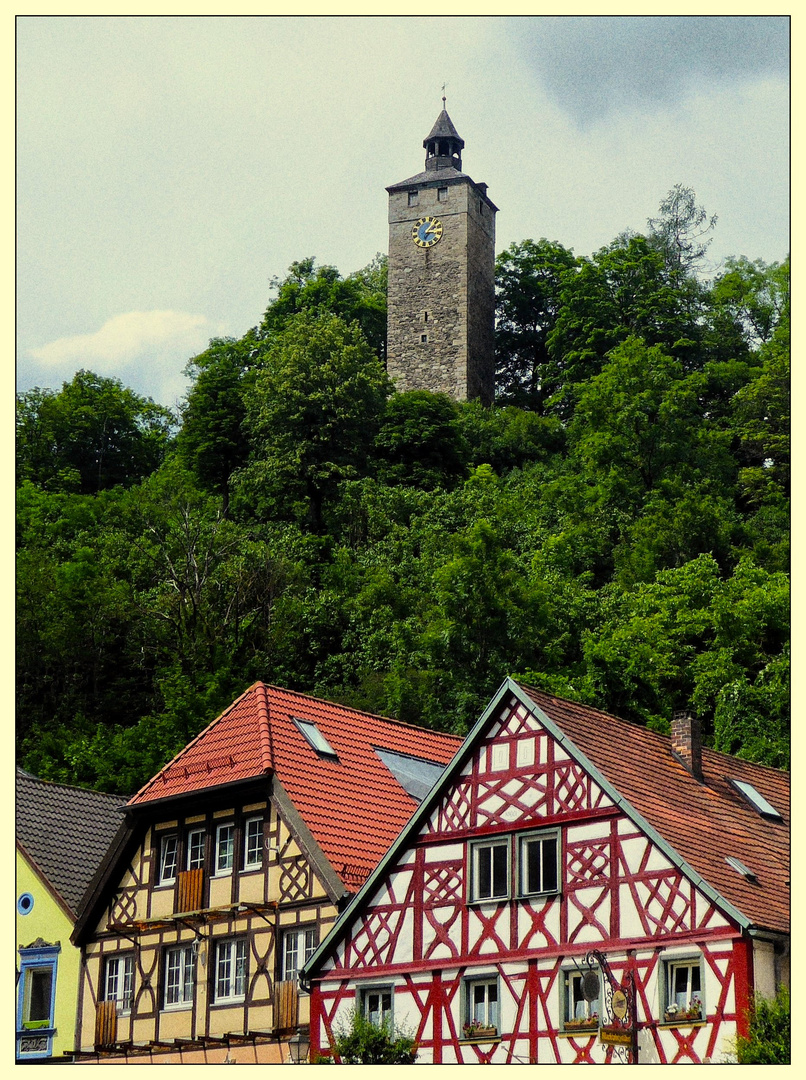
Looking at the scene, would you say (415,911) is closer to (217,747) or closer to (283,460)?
(217,747)

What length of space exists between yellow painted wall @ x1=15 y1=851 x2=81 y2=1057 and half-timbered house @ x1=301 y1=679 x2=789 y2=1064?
5210 millimetres

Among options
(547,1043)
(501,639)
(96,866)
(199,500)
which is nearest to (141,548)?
(199,500)

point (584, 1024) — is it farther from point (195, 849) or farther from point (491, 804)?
point (195, 849)

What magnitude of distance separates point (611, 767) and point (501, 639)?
62.4 feet

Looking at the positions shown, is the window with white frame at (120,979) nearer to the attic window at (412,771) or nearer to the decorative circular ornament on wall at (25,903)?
the decorative circular ornament on wall at (25,903)

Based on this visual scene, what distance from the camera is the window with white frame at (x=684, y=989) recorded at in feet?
63.0

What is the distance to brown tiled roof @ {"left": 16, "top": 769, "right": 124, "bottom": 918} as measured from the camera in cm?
2730

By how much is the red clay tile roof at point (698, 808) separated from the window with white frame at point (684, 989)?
899mm

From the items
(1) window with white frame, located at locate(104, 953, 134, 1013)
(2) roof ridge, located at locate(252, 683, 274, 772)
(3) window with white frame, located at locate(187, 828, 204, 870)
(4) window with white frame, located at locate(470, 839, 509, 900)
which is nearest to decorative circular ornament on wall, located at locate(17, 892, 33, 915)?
(1) window with white frame, located at locate(104, 953, 134, 1013)

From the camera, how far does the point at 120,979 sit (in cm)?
2555

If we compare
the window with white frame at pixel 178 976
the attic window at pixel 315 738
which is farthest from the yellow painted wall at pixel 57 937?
the attic window at pixel 315 738

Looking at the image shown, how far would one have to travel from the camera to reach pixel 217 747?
26.4 m

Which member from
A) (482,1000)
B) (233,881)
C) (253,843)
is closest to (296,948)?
(233,881)

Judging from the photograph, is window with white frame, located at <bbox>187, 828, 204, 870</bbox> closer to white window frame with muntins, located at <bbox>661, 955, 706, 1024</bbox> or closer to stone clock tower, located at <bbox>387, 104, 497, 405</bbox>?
white window frame with muntins, located at <bbox>661, 955, 706, 1024</bbox>
